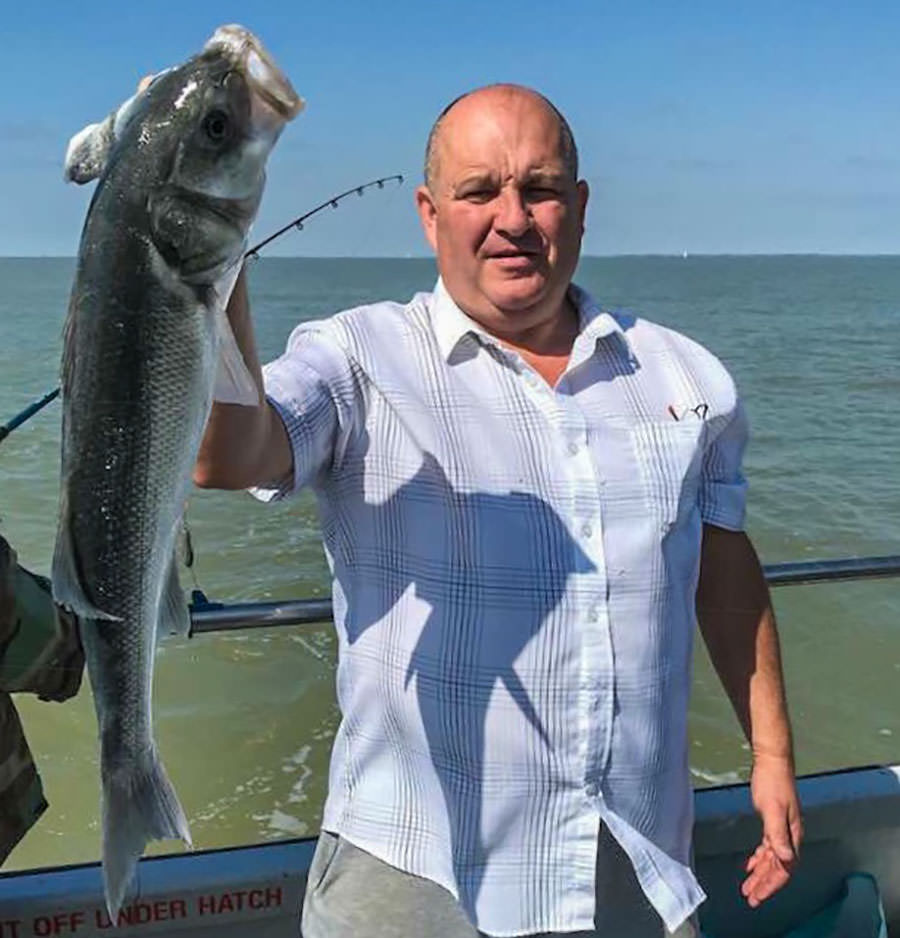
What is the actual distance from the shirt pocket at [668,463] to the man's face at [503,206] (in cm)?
34

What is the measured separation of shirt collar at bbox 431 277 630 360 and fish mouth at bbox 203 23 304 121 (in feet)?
2.76

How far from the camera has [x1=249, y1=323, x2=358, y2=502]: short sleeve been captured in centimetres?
208

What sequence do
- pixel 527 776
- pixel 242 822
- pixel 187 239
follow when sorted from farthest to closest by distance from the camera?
pixel 242 822 → pixel 527 776 → pixel 187 239

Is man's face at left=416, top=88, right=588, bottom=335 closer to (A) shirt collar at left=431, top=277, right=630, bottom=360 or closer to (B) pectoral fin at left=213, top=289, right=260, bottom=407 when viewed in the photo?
A: (A) shirt collar at left=431, top=277, right=630, bottom=360

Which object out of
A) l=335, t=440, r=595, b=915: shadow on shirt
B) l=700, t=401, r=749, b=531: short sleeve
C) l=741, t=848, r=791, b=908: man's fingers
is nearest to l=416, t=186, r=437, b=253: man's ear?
l=335, t=440, r=595, b=915: shadow on shirt

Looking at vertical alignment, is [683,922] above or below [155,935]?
above

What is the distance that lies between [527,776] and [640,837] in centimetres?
28

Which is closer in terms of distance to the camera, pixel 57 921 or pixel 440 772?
pixel 440 772

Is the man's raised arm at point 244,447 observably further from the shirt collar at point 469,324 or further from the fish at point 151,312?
the shirt collar at point 469,324

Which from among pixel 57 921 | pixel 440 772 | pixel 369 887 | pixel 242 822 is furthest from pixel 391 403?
pixel 242 822

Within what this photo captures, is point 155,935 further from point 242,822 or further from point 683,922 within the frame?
point 242,822

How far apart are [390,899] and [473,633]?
53cm

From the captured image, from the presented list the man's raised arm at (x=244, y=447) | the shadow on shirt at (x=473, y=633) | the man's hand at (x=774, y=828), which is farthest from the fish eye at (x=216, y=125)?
the man's hand at (x=774, y=828)

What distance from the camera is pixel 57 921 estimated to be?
2.86 m
